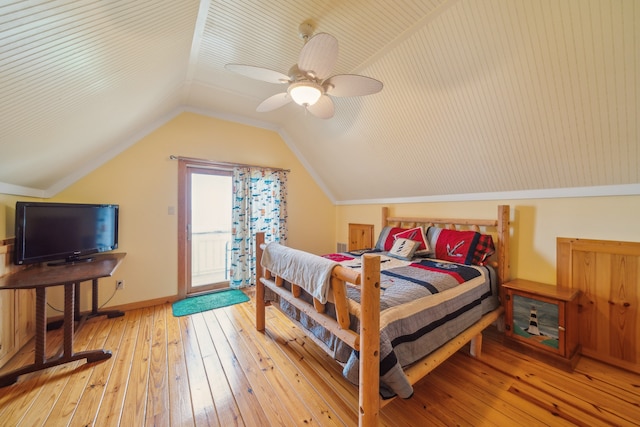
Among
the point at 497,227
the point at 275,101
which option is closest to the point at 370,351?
the point at 275,101

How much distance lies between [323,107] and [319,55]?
0.62 meters

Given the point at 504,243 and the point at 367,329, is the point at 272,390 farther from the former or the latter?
the point at 504,243

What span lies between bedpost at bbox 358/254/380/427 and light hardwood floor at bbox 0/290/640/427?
1.11 feet

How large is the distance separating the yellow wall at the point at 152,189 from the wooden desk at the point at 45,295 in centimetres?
79

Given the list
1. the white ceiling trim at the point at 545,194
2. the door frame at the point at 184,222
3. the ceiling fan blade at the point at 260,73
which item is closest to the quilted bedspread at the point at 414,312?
the white ceiling trim at the point at 545,194

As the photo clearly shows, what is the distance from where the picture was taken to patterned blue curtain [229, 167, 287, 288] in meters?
3.33

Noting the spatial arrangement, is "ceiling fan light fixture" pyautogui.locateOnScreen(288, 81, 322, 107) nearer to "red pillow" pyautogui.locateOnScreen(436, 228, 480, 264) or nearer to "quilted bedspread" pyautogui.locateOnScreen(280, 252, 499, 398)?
"quilted bedspread" pyautogui.locateOnScreen(280, 252, 499, 398)

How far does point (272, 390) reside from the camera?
1.54 meters

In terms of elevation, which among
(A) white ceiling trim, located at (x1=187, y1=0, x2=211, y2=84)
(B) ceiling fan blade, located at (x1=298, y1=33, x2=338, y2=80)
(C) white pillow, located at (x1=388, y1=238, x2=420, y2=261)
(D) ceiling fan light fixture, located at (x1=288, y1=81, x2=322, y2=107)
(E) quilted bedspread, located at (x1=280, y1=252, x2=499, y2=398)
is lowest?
(E) quilted bedspread, located at (x1=280, y1=252, x2=499, y2=398)

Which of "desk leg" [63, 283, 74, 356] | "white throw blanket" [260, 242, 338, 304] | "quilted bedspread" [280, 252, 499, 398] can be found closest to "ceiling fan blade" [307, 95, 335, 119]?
"white throw blanket" [260, 242, 338, 304]

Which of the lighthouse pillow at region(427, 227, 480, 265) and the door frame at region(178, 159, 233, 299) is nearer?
the lighthouse pillow at region(427, 227, 480, 265)

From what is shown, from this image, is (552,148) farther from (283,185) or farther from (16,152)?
(16,152)

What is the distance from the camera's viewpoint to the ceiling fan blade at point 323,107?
6.30 feet

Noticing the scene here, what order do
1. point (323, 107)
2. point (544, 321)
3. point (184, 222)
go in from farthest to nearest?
1. point (184, 222)
2. point (323, 107)
3. point (544, 321)
